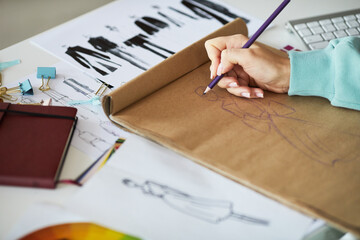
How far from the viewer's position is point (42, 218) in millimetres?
481

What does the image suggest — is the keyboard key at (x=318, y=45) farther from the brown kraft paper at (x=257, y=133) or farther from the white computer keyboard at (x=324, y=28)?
the brown kraft paper at (x=257, y=133)

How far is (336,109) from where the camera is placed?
666 mm

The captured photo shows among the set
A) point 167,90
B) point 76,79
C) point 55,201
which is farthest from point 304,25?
point 55,201

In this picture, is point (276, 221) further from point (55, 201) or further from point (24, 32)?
point (24, 32)

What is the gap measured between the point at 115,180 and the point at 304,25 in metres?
0.65

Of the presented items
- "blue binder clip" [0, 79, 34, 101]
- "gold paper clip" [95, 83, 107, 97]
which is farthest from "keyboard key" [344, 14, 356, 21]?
"blue binder clip" [0, 79, 34, 101]

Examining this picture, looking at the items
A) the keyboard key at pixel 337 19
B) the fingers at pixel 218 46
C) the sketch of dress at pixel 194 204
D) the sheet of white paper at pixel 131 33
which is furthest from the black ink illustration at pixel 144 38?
the sketch of dress at pixel 194 204

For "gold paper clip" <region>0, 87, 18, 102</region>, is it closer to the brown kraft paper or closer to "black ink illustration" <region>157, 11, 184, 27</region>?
the brown kraft paper

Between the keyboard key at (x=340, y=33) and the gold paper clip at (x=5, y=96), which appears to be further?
the keyboard key at (x=340, y=33)

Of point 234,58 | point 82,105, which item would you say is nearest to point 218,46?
point 234,58

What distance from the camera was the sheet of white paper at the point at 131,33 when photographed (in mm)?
771

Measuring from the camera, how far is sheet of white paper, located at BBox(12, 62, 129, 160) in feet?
1.95

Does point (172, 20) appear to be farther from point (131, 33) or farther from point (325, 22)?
point (325, 22)

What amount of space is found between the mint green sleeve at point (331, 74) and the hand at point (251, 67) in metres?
0.02
